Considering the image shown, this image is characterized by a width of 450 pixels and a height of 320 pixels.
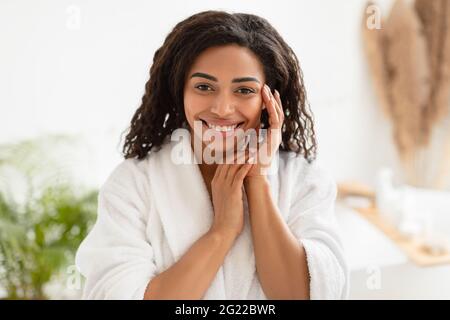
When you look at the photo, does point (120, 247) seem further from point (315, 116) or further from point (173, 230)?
point (315, 116)

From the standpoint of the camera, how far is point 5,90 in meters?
1.26

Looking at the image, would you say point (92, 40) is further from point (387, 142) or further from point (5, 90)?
point (387, 142)

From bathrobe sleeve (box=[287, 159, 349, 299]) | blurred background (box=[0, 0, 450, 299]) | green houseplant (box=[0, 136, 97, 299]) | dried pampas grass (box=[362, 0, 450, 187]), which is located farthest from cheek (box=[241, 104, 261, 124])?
dried pampas grass (box=[362, 0, 450, 187])

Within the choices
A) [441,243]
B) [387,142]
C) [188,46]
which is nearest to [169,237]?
[188,46]

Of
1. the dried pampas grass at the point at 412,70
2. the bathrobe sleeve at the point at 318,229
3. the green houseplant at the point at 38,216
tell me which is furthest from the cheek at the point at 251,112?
the dried pampas grass at the point at 412,70

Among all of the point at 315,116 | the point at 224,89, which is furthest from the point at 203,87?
the point at 315,116

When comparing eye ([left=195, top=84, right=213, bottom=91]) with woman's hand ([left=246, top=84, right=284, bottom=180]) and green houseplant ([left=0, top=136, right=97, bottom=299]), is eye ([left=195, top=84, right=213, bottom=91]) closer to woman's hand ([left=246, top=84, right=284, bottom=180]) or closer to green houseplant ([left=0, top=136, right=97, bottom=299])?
woman's hand ([left=246, top=84, right=284, bottom=180])

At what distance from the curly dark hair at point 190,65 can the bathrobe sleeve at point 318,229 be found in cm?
4

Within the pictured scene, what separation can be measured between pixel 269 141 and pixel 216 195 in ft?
0.35

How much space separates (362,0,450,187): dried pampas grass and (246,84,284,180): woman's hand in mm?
967

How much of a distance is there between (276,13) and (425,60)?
81cm

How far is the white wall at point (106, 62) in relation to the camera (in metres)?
1.08

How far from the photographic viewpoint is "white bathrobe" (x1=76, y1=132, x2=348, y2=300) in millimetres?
672

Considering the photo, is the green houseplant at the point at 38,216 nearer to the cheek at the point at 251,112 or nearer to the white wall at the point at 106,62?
the white wall at the point at 106,62
